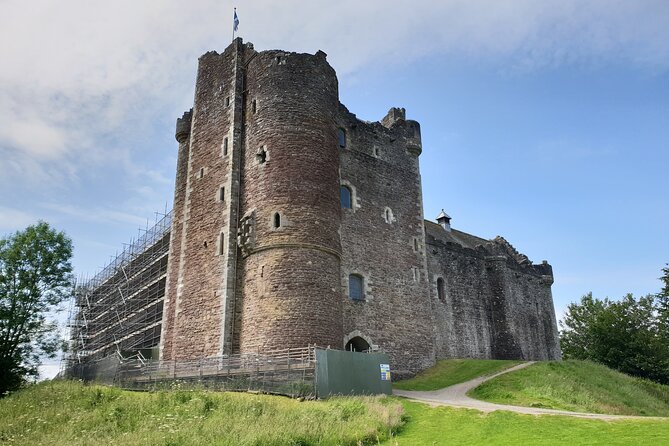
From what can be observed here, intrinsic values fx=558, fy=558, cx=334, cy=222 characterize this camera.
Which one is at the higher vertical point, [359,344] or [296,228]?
[296,228]

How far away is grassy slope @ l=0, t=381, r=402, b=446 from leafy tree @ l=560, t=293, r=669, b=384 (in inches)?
1056

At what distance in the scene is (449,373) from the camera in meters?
28.3

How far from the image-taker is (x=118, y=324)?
37156 millimetres

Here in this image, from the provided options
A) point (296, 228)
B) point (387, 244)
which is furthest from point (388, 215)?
point (296, 228)

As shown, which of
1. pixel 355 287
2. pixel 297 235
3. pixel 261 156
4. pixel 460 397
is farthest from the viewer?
pixel 355 287

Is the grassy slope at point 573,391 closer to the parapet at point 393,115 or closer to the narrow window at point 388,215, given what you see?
the narrow window at point 388,215

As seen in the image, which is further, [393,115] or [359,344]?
[393,115]

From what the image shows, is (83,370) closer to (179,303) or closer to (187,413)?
(179,303)

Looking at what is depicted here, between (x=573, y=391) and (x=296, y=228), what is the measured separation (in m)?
13.3

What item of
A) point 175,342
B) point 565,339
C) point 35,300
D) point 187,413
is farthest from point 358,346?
point 565,339

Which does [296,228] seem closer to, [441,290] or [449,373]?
[449,373]

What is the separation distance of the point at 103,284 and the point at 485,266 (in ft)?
93.7

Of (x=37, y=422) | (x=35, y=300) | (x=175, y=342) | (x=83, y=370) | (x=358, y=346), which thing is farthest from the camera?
(x=35, y=300)

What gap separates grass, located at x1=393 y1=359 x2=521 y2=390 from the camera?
26.3 m
